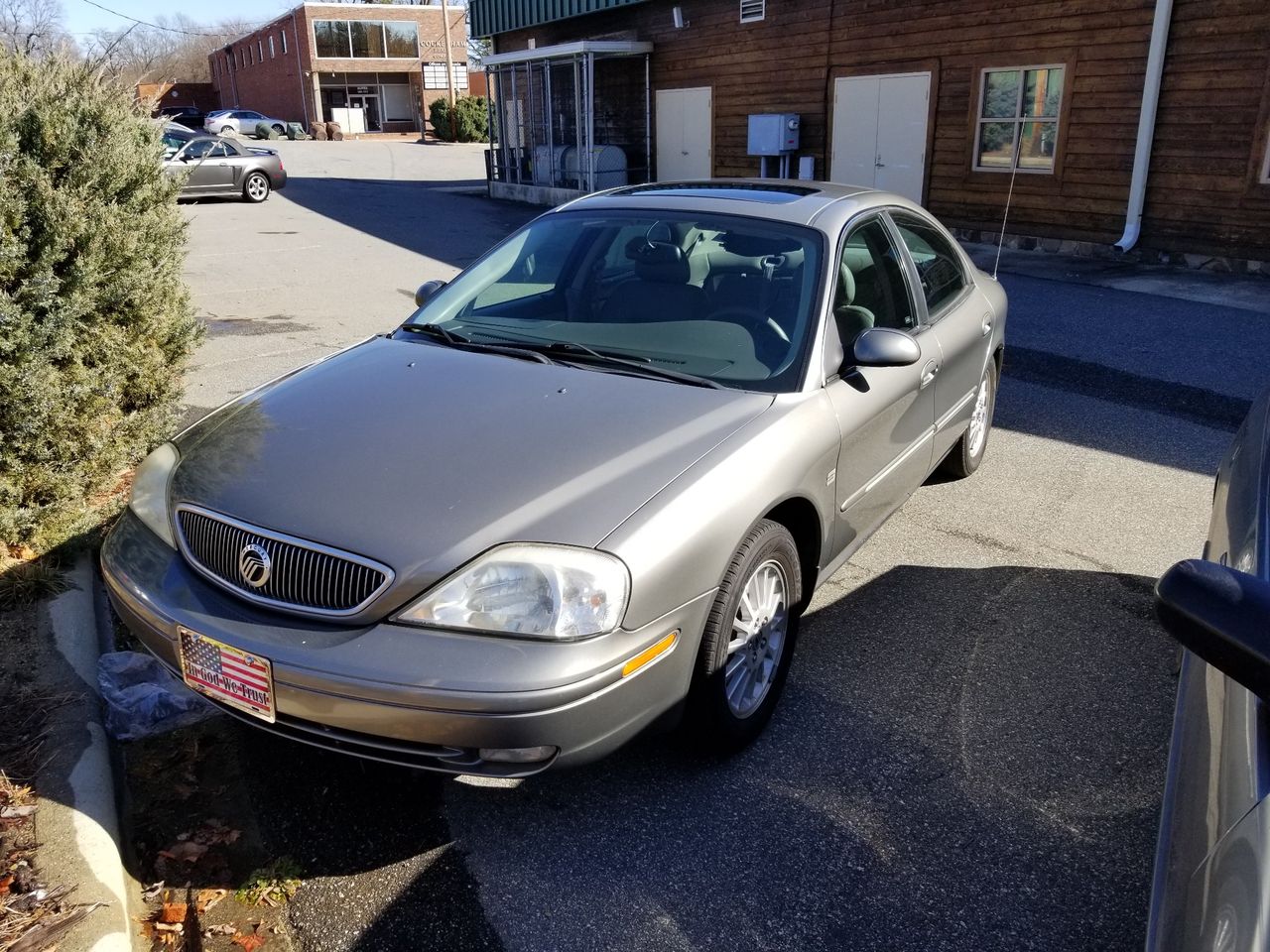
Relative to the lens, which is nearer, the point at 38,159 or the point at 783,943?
the point at 783,943

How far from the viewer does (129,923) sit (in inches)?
97.6

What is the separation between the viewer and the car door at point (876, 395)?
3.45 metres

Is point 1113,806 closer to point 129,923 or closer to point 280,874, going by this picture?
point 280,874

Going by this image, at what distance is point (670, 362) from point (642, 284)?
1.72 feet

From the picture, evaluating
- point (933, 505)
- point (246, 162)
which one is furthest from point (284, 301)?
point (246, 162)

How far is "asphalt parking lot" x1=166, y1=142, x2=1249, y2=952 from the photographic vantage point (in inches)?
98.8

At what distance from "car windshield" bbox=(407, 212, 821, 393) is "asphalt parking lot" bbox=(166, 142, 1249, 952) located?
1.17 meters

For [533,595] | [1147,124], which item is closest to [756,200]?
[533,595]

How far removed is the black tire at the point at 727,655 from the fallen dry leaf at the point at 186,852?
139 cm

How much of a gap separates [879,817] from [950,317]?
8.05 feet

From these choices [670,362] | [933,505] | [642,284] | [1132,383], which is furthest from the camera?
[1132,383]

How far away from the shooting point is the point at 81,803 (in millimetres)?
2764

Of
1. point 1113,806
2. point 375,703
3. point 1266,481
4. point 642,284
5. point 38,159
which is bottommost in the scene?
point 1113,806

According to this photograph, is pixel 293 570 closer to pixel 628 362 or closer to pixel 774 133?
pixel 628 362
